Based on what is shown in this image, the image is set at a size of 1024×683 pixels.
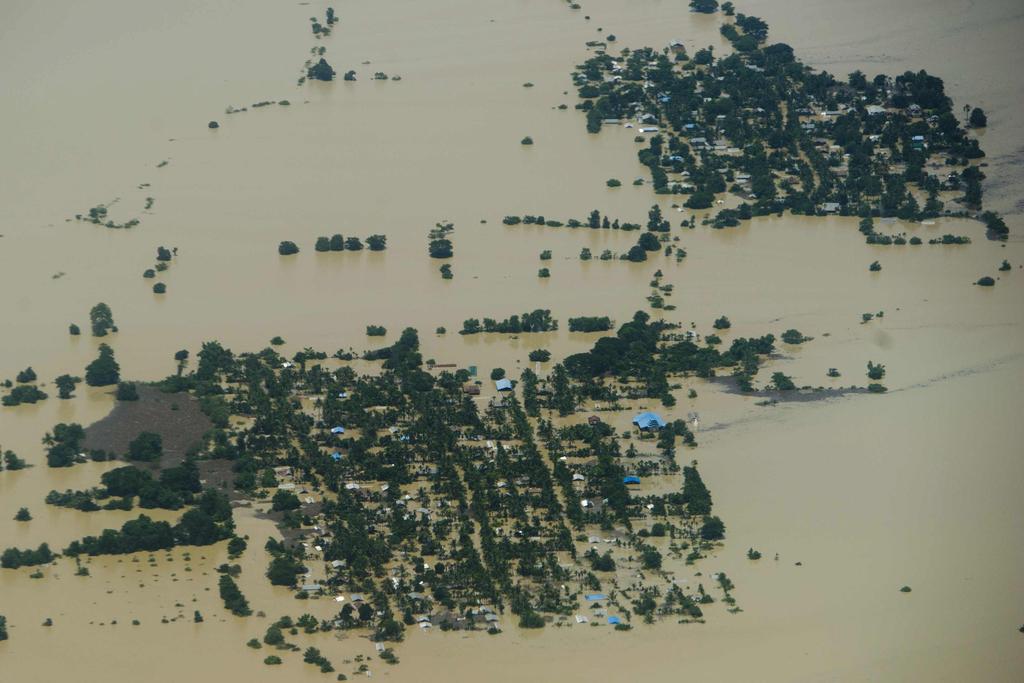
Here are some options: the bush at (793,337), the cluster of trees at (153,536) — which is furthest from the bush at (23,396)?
the bush at (793,337)

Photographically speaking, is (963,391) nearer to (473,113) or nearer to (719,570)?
(719,570)

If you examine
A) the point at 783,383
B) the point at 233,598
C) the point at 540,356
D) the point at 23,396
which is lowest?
the point at 233,598

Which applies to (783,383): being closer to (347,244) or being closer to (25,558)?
(347,244)

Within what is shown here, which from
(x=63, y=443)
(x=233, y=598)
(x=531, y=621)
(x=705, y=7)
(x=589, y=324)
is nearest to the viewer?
(x=531, y=621)

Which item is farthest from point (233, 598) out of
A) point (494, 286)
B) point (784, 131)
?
point (784, 131)

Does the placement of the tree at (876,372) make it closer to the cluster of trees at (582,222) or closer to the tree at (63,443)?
the cluster of trees at (582,222)

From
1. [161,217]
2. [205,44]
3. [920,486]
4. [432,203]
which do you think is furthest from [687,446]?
[205,44]

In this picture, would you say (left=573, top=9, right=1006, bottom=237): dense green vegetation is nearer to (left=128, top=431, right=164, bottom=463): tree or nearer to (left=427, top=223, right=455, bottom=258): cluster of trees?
(left=427, top=223, right=455, bottom=258): cluster of trees
